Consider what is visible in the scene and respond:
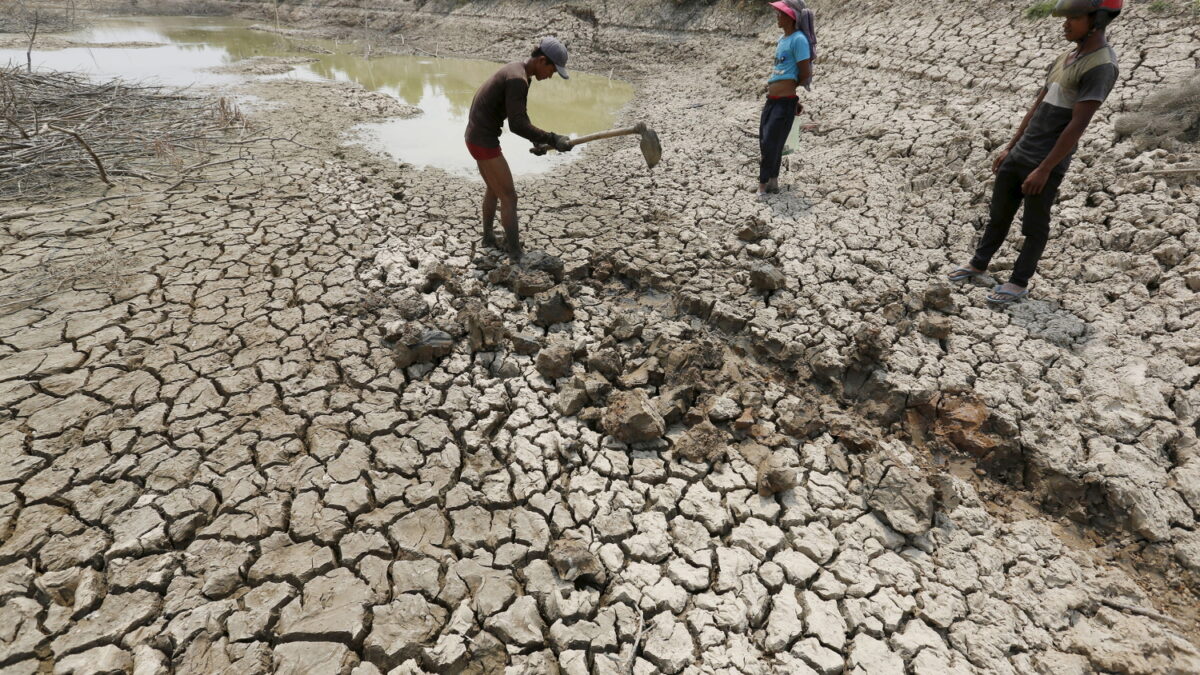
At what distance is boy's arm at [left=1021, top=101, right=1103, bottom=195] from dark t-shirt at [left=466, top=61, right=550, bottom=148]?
3.12 meters

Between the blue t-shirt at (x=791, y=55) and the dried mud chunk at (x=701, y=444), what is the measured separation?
11.3 feet

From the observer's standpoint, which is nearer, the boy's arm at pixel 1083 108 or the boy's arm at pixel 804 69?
the boy's arm at pixel 1083 108

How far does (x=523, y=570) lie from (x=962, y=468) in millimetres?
2352

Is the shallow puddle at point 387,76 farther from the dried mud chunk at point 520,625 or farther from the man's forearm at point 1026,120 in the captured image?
the dried mud chunk at point 520,625

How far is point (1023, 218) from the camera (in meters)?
3.31

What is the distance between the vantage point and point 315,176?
534 centimetres

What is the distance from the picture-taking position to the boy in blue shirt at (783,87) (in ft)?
14.3

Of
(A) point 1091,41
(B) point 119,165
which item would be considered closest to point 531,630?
(A) point 1091,41

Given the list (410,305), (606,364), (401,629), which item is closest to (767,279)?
(606,364)

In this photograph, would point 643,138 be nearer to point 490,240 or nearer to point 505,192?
point 505,192

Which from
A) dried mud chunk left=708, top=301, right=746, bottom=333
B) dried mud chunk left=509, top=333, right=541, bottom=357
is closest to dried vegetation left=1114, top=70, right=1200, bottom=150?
dried mud chunk left=708, top=301, right=746, bottom=333

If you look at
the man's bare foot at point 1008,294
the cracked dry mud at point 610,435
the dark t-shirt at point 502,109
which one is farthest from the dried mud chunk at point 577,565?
the man's bare foot at point 1008,294

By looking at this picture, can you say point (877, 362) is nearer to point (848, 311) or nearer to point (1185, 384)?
point (848, 311)

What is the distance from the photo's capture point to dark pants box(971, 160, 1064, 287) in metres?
3.18
